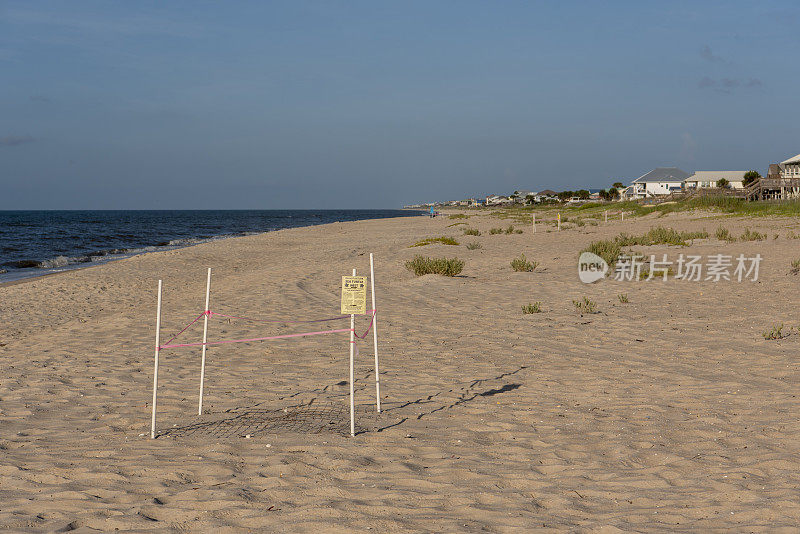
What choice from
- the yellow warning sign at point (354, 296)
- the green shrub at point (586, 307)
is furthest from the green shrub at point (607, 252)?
the yellow warning sign at point (354, 296)

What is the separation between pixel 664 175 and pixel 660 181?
2.69 meters

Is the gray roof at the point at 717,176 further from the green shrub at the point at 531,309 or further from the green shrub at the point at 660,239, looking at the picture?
the green shrub at the point at 531,309

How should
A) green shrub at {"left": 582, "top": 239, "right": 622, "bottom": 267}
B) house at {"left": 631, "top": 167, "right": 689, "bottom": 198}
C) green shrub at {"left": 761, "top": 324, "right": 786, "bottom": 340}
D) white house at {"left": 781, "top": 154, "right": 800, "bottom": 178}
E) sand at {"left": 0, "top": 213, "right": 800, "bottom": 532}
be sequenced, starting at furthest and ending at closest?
house at {"left": 631, "top": 167, "right": 689, "bottom": 198} < white house at {"left": 781, "top": 154, "right": 800, "bottom": 178} < green shrub at {"left": 582, "top": 239, "right": 622, "bottom": 267} < green shrub at {"left": 761, "top": 324, "right": 786, "bottom": 340} < sand at {"left": 0, "top": 213, "right": 800, "bottom": 532}

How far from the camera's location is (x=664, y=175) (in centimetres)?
10412

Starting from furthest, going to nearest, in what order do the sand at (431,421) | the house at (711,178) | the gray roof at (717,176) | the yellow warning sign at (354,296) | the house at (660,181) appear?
the house at (660,181)
the gray roof at (717,176)
the house at (711,178)
the yellow warning sign at (354,296)
the sand at (431,421)

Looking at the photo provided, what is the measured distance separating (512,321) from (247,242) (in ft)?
99.1

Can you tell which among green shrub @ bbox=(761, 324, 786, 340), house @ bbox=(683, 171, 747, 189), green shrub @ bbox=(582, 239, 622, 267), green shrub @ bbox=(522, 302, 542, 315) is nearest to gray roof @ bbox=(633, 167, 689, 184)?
house @ bbox=(683, 171, 747, 189)

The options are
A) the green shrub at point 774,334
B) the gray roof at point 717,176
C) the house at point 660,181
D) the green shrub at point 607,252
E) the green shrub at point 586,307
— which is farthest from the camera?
the house at point 660,181

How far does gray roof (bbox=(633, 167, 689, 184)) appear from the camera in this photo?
102 m

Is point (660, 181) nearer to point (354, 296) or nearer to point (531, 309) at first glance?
point (531, 309)

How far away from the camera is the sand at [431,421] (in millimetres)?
4293

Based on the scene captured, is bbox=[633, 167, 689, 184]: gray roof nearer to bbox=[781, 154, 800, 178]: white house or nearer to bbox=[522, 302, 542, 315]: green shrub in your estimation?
bbox=[781, 154, 800, 178]: white house

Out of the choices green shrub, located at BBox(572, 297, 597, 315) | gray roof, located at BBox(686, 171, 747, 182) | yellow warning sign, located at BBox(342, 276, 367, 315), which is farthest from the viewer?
gray roof, located at BBox(686, 171, 747, 182)

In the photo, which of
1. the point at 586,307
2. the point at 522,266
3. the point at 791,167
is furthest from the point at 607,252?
the point at 791,167
